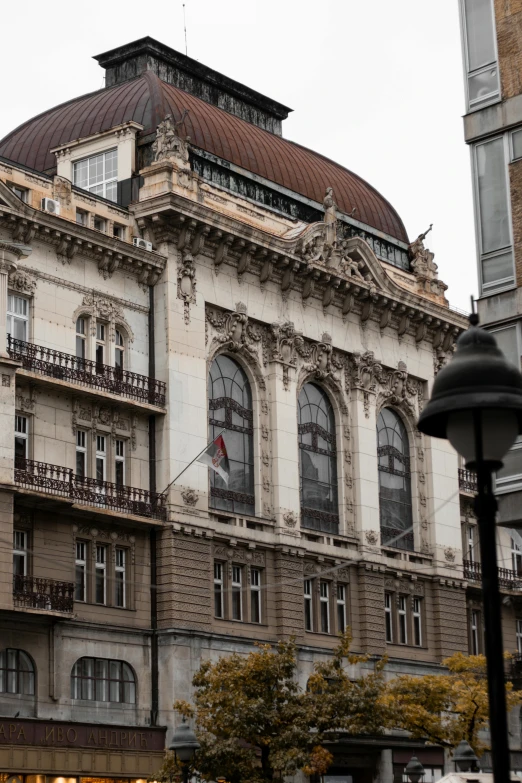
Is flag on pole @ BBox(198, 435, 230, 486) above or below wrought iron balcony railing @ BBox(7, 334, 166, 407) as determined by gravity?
below

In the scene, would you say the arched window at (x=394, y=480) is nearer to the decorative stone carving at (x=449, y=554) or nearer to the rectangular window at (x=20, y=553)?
the decorative stone carving at (x=449, y=554)

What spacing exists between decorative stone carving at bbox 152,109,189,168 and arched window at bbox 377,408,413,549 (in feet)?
47.1

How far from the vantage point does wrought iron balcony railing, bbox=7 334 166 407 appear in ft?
156

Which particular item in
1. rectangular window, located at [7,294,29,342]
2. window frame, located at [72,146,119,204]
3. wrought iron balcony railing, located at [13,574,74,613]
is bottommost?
wrought iron balcony railing, located at [13,574,74,613]

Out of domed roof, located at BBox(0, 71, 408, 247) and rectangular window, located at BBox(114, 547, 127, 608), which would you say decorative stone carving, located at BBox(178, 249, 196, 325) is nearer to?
domed roof, located at BBox(0, 71, 408, 247)

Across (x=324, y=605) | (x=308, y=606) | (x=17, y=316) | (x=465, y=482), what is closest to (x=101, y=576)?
(x=17, y=316)

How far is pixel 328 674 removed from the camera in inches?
1788

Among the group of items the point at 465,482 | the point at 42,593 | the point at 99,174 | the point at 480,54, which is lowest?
the point at 42,593

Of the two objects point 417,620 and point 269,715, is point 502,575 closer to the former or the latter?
point 417,620

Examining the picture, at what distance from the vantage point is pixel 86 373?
49406 millimetres

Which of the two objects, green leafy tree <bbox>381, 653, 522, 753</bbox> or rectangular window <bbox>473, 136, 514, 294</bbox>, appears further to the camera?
green leafy tree <bbox>381, 653, 522, 753</bbox>

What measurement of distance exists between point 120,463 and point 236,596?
22.2 ft

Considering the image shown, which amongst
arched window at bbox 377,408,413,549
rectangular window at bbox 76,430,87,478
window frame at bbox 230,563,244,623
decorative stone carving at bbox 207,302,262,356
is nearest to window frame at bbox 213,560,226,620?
window frame at bbox 230,563,244,623

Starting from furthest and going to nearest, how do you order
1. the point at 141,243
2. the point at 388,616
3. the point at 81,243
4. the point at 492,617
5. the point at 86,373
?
the point at 388,616
the point at 141,243
the point at 81,243
the point at 86,373
the point at 492,617
